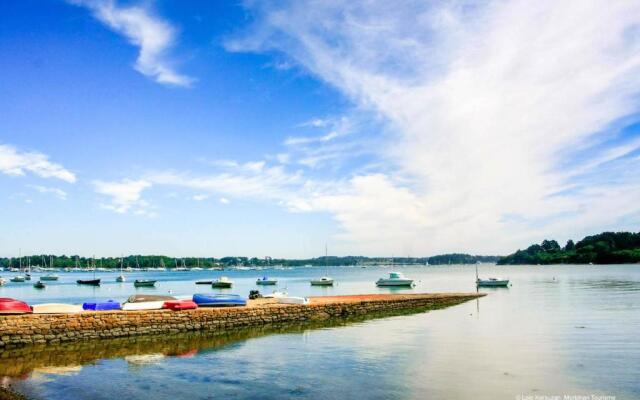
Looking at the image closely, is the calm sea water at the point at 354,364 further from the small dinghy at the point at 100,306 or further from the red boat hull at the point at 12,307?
the small dinghy at the point at 100,306

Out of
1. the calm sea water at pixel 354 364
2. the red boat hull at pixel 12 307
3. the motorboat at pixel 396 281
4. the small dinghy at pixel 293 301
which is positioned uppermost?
the red boat hull at pixel 12 307

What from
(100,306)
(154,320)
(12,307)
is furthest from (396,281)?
(12,307)

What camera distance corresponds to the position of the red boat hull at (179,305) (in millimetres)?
33625

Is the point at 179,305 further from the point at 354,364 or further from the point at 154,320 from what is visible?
the point at 354,364

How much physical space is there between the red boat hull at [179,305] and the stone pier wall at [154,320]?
89 centimetres

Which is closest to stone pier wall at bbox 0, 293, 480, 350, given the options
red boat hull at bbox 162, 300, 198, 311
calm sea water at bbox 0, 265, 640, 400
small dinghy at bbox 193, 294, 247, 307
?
red boat hull at bbox 162, 300, 198, 311

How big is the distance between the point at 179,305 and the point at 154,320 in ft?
9.66

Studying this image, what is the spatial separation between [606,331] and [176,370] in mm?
25968

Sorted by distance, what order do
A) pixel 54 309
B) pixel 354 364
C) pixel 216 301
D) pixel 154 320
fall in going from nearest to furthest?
pixel 354 364
pixel 54 309
pixel 154 320
pixel 216 301

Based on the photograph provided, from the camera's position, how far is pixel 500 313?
4216 cm

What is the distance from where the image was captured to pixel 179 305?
3391 centimetres

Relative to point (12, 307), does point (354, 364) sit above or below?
below

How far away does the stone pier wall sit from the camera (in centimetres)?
2645

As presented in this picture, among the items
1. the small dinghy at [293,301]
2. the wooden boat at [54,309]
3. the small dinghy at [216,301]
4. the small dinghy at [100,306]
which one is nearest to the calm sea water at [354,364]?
the wooden boat at [54,309]
